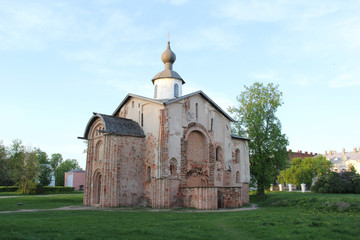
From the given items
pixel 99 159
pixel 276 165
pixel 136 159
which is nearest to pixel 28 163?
pixel 99 159

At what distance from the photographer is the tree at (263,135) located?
28.4m

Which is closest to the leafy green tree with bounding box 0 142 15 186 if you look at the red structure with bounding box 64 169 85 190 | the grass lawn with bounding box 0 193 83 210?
the red structure with bounding box 64 169 85 190

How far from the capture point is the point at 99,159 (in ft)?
75.6

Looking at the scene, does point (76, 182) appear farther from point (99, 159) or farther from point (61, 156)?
point (99, 159)

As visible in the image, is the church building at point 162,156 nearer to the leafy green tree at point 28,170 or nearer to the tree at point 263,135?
the tree at point 263,135

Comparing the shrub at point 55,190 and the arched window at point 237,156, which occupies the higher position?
the arched window at point 237,156

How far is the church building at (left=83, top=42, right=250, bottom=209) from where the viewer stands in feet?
66.7

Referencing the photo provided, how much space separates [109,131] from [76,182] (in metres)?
46.9

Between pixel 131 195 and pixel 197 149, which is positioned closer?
pixel 131 195

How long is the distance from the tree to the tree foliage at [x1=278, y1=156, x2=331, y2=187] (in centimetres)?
1972

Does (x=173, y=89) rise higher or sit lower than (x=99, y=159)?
higher

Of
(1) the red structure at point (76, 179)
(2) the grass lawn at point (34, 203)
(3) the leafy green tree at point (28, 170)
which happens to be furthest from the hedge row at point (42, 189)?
(1) the red structure at point (76, 179)

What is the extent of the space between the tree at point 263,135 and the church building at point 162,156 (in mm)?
3478

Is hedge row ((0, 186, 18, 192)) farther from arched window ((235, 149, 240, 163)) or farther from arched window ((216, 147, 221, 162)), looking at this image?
arched window ((235, 149, 240, 163))
